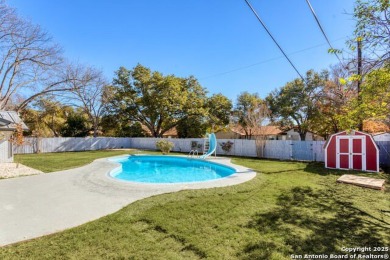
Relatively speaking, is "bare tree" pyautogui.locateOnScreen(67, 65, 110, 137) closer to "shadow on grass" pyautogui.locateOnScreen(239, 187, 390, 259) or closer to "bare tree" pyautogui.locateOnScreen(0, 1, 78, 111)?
"bare tree" pyautogui.locateOnScreen(0, 1, 78, 111)

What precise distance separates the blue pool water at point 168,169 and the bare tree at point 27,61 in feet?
39.4

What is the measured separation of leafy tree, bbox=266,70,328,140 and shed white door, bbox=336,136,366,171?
10274 millimetres

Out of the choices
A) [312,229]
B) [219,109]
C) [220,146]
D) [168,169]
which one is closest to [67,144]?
→ [168,169]

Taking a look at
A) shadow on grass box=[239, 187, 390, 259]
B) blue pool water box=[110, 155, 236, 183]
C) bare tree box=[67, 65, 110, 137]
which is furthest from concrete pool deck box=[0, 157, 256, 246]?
bare tree box=[67, 65, 110, 137]

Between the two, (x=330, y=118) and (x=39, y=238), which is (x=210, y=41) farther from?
(x=39, y=238)

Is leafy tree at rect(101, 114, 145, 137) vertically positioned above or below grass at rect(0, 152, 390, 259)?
above

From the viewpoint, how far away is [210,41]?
52.2 feet

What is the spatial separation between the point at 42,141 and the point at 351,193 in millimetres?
24489

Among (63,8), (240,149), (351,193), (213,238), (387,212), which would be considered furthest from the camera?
(240,149)

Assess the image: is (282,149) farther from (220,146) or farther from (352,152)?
(220,146)

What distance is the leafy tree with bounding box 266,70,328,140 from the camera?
68.4 feet

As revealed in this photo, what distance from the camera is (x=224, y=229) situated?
3752 mm

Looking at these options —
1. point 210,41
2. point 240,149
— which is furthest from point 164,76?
point 240,149

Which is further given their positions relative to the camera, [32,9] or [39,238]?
[32,9]
